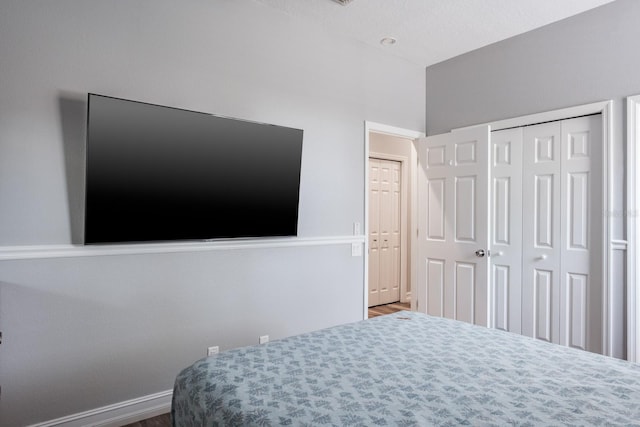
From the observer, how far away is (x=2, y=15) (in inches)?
75.4

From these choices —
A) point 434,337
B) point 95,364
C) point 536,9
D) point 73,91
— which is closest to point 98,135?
point 73,91

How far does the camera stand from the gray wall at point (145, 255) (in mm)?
1971

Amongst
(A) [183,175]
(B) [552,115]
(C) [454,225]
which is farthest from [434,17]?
(A) [183,175]

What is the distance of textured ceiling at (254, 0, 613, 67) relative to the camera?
9.21ft

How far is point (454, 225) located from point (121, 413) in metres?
3.05

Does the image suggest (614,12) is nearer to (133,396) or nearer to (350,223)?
(350,223)

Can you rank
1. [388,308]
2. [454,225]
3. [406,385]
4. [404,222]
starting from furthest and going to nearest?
[404,222], [388,308], [454,225], [406,385]

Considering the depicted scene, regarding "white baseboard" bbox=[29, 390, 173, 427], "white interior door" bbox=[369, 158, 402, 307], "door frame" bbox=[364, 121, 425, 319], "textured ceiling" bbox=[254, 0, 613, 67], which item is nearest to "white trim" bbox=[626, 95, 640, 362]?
"textured ceiling" bbox=[254, 0, 613, 67]

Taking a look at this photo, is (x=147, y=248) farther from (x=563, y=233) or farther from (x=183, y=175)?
(x=563, y=233)

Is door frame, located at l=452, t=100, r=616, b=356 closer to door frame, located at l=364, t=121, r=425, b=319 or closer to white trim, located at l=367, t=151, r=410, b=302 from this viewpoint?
door frame, located at l=364, t=121, r=425, b=319

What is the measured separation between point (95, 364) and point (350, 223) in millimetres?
2121

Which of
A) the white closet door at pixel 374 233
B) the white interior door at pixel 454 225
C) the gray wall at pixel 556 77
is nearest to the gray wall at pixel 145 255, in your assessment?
the white interior door at pixel 454 225

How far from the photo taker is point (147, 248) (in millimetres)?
2330

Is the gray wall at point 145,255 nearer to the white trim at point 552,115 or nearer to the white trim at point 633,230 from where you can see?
the white trim at point 552,115
